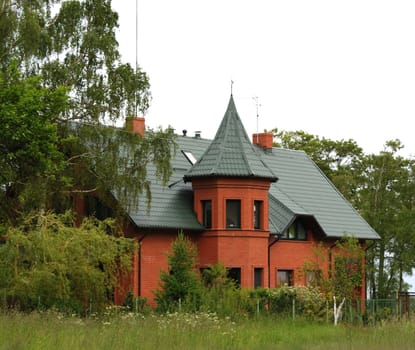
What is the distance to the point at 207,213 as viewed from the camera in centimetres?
4141

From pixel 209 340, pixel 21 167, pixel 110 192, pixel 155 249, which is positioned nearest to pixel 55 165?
pixel 21 167

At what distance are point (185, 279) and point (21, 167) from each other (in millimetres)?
→ 6836

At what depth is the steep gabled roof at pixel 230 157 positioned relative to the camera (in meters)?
40.7

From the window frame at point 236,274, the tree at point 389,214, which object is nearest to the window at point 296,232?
the window frame at point 236,274

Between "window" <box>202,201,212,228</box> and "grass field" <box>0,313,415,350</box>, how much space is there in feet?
45.6

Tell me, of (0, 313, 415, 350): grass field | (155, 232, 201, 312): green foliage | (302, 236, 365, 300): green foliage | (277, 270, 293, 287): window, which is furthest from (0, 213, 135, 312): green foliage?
(277, 270, 293, 287): window

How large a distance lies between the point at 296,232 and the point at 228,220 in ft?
16.1

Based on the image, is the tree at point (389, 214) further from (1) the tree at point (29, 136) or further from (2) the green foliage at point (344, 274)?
(1) the tree at point (29, 136)

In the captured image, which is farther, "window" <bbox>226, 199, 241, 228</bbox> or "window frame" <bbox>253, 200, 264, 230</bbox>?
"window frame" <bbox>253, 200, 264, 230</bbox>

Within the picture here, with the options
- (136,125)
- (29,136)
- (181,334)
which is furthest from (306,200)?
(181,334)

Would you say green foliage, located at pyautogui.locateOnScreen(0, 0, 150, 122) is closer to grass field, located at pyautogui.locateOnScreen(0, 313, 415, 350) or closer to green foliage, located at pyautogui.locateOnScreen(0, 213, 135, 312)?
green foliage, located at pyautogui.locateOnScreen(0, 213, 135, 312)

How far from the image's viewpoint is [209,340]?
21594 millimetres

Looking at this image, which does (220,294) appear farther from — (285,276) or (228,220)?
(285,276)

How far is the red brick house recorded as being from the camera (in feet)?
130
